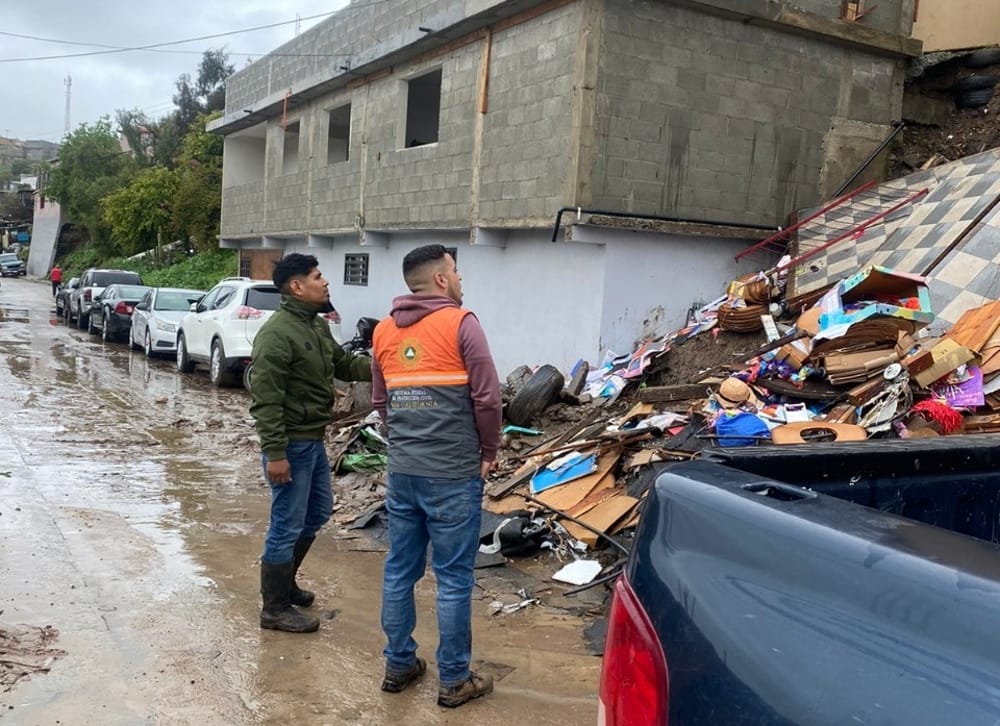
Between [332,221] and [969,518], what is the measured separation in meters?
14.3

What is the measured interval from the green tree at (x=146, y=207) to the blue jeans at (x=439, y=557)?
33.9 m

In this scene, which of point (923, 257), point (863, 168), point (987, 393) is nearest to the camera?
point (987, 393)

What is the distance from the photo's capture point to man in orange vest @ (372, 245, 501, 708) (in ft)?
11.9

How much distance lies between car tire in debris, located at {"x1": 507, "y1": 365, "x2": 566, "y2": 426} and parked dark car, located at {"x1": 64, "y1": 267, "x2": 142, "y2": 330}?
17941 millimetres

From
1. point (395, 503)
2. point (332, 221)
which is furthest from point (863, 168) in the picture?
point (395, 503)

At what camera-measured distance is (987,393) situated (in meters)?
6.13

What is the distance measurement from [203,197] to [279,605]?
2727 cm

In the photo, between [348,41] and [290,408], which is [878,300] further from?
[348,41]

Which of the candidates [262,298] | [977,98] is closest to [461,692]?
[262,298]

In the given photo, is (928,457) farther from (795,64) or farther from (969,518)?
(795,64)

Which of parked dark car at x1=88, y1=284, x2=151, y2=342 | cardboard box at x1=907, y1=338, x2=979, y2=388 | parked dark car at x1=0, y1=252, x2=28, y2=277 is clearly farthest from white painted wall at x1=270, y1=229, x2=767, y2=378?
parked dark car at x1=0, y1=252, x2=28, y2=277

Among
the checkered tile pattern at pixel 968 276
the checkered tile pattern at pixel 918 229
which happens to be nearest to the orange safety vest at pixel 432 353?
the checkered tile pattern at pixel 968 276

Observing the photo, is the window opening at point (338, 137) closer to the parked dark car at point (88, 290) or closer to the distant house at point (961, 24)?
the parked dark car at point (88, 290)

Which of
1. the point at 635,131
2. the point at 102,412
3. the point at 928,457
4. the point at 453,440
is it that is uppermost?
the point at 635,131
